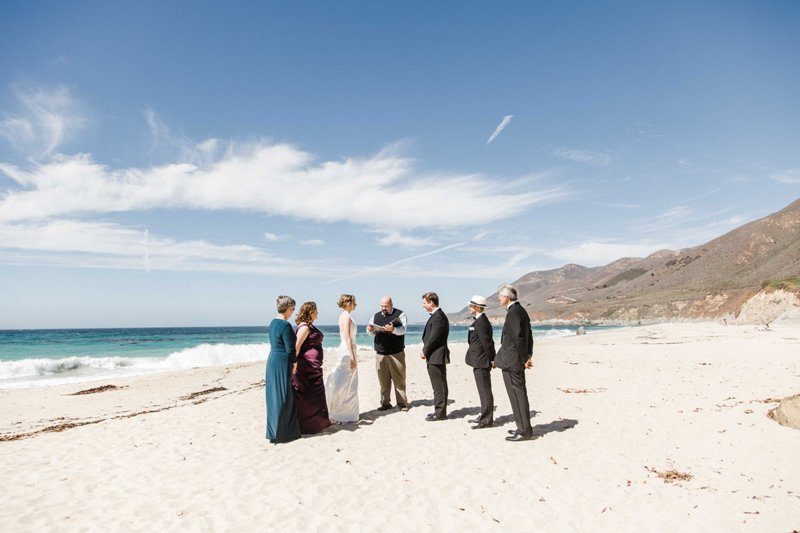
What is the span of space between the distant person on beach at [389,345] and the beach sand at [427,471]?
2.05ft

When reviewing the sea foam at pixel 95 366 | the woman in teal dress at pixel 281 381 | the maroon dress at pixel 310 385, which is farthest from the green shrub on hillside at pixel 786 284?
the woman in teal dress at pixel 281 381

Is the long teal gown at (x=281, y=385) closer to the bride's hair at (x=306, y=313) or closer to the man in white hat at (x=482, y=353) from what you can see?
the bride's hair at (x=306, y=313)

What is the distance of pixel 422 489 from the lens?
→ 5.64m

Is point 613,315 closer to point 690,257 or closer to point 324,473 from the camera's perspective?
point 690,257

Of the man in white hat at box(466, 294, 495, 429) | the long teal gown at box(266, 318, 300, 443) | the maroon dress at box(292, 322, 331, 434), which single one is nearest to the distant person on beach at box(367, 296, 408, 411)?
the maroon dress at box(292, 322, 331, 434)

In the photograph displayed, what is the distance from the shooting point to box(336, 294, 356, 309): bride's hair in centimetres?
888

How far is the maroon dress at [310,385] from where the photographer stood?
809 centimetres

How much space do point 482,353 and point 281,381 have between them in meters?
3.81

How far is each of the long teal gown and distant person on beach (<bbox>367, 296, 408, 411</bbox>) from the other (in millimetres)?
1900

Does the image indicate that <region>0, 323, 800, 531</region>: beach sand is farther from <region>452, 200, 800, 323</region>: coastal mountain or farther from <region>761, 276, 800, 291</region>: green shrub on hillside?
<region>452, 200, 800, 323</region>: coastal mountain

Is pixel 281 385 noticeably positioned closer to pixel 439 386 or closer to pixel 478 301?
pixel 439 386

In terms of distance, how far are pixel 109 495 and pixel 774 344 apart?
30033 mm

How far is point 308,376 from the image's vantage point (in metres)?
8.15

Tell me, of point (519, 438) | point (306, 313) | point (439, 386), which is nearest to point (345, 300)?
point (306, 313)
